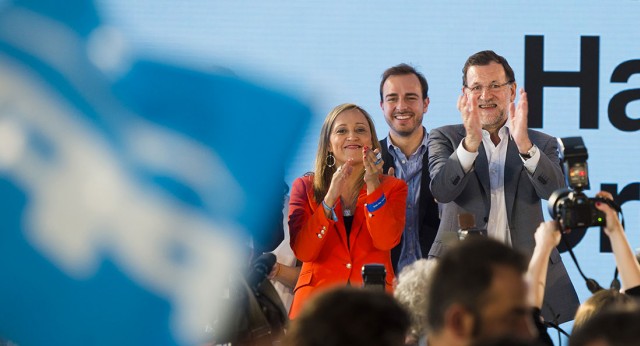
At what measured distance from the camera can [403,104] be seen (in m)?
4.75

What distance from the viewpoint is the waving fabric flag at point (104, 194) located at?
2.28 meters

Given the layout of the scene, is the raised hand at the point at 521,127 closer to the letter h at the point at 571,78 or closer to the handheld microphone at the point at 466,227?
the handheld microphone at the point at 466,227

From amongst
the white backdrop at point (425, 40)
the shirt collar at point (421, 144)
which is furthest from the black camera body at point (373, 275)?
the white backdrop at point (425, 40)

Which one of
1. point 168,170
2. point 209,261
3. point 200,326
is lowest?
point 200,326

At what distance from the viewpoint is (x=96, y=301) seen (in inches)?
89.1

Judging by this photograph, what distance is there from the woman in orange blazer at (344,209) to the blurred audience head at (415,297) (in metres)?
1.02

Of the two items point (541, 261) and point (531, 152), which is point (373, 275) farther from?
point (531, 152)

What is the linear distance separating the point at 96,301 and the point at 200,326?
9.1 inches

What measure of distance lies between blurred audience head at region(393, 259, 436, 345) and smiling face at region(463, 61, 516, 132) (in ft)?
4.84

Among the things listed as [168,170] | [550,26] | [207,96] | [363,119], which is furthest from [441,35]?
[168,170]

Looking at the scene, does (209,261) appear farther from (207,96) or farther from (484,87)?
(484,87)

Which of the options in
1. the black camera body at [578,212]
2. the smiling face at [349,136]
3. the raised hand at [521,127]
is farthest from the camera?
the smiling face at [349,136]

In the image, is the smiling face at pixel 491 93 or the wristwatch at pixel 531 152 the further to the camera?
the smiling face at pixel 491 93

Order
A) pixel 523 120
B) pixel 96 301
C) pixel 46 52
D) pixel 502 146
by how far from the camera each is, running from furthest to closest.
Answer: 1. pixel 502 146
2. pixel 523 120
3. pixel 46 52
4. pixel 96 301
